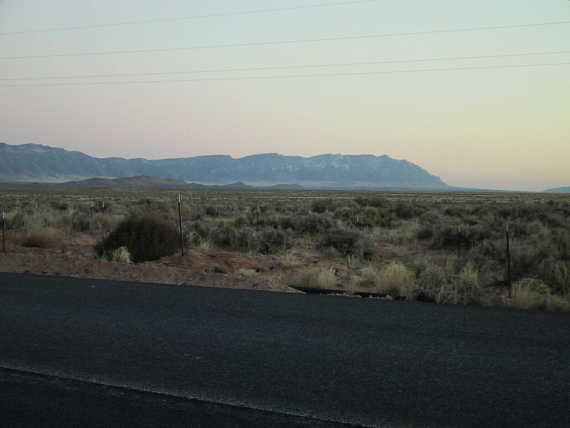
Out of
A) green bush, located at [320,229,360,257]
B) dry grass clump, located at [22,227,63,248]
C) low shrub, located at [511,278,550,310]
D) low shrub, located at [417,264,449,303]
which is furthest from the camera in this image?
green bush, located at [320,229,360,257]

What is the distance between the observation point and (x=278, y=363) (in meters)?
6.20

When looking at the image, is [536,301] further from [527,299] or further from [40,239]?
[40,239]

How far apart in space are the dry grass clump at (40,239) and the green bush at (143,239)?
2453 mm

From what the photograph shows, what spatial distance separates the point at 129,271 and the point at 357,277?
212 inches

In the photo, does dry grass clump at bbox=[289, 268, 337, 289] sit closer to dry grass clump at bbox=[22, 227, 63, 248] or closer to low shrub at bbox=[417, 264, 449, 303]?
low shrub at bbox=[417, 264, 449, 303]

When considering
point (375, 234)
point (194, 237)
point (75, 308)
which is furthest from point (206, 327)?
point (375, 234)

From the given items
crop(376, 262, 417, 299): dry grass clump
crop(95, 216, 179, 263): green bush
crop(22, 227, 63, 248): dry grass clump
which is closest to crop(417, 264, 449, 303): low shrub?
crop(376, 262, 417, 299): dry grass clump

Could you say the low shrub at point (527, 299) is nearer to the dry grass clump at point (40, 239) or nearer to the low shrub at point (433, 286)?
the low shrub at point (433, 286)

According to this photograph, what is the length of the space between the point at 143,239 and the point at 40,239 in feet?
14.4

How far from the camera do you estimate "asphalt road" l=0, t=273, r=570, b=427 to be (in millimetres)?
4871

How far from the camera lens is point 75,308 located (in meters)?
8.95

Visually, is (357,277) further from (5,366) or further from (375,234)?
(375,234)

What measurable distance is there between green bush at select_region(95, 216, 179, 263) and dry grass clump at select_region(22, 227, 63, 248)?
2.45 metres

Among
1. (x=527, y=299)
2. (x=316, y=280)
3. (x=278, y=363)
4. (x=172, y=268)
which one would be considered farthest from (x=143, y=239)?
(x=278, y=363)
